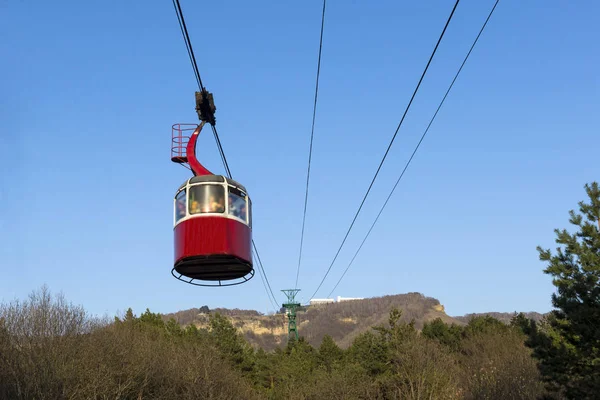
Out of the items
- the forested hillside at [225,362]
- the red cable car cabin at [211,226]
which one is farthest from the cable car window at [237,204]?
the forested hillside at [225,362]

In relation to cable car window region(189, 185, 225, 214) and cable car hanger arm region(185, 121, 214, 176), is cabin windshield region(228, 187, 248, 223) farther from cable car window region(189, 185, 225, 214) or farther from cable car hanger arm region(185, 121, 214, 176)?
cable car hanger arm region(185, 121, 214, 176)

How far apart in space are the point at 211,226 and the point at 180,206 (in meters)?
1.36

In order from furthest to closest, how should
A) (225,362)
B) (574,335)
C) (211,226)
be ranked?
(225,362) < (574,335) < (211,226)

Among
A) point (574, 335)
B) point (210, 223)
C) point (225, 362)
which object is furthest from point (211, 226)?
point (225, 362)

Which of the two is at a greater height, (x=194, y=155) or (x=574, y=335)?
(x=194, y=155)

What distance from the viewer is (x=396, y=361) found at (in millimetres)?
70500

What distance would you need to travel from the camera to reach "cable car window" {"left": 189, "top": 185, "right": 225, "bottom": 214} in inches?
749

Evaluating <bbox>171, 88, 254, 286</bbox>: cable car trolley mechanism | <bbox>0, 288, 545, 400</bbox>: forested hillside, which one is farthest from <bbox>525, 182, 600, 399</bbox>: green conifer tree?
<bbox>171, 88, 254, 286</bbox>: cable car trolley mechanism

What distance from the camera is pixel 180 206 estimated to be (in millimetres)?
19594

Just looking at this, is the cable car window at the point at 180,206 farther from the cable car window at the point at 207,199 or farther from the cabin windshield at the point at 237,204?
the cabin windshield at the point at 237,204

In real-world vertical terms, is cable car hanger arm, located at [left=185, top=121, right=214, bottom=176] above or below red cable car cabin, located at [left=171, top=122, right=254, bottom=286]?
above

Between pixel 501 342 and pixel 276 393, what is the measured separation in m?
25.9

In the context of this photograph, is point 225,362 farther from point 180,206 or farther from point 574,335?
point 180,206

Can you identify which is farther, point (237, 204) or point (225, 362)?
point (225, 362)
